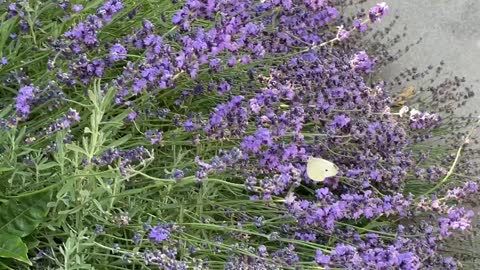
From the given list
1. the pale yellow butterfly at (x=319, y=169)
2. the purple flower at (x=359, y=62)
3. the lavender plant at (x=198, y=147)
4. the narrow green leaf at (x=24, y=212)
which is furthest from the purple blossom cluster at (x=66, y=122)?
the purple flower at (x=359, y=62)

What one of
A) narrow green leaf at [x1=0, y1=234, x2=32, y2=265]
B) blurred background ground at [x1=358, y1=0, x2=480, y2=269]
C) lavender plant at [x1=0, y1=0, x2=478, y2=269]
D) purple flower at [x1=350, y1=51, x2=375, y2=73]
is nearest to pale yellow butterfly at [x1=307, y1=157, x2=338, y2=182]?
lavender plant at [x1=0, y1=0, x2=478, y2=269]

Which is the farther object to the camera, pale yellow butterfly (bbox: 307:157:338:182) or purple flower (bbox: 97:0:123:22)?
pale yellow butterfly (bbox: 307:157:338:182)

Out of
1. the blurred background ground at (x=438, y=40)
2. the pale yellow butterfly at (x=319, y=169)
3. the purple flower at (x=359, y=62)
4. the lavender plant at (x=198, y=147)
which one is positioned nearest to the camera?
the lavender plant at (x=198, y=147)

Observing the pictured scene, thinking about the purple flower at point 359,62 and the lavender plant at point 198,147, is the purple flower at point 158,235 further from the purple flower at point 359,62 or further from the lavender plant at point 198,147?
the purple flower at point 359,62

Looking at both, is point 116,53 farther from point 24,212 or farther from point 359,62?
point 359,62

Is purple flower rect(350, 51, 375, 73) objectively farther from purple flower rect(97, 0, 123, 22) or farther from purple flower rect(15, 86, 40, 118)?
purple flower rect(15, 86, 40, 118)

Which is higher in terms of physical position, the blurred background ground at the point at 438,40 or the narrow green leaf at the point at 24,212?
the blurred background ground at the point at 438,40

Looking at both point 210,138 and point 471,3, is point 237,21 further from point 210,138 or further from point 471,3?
point 471,3
